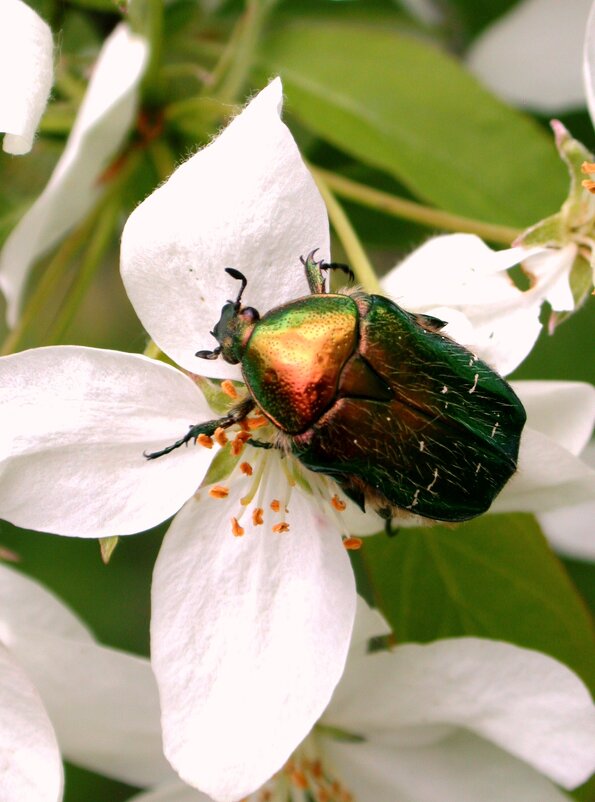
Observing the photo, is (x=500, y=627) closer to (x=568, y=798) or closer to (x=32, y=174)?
(x=568, y=798)

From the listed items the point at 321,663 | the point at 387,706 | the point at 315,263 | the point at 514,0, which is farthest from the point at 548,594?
the point at 514,0

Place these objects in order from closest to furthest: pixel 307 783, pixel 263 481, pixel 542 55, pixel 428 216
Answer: pixel 263 481
pixel 428 216
pixel 307 783
pixel 542 55

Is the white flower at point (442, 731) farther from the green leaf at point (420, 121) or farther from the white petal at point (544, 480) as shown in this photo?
the green leaf at point (420, 121)

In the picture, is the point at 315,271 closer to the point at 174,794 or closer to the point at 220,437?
the point at 220,437

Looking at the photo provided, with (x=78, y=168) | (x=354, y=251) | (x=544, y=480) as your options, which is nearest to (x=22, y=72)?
(x=78, y=168)

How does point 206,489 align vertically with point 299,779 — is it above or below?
above

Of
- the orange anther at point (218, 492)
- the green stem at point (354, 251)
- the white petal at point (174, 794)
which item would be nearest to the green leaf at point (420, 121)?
the green stem at point (354, 251)
